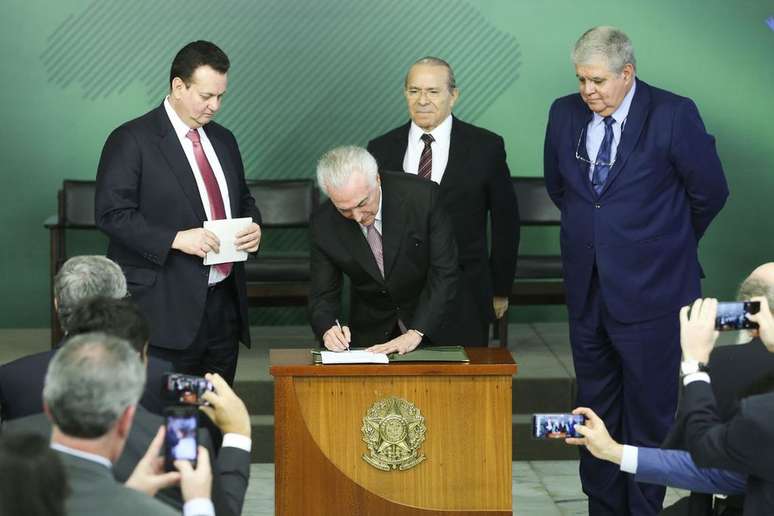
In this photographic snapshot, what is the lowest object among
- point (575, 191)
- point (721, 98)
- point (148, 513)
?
point (148, 513)

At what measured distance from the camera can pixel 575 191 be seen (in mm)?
5406

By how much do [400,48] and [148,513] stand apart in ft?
18.8

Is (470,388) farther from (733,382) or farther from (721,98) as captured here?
(721,98)

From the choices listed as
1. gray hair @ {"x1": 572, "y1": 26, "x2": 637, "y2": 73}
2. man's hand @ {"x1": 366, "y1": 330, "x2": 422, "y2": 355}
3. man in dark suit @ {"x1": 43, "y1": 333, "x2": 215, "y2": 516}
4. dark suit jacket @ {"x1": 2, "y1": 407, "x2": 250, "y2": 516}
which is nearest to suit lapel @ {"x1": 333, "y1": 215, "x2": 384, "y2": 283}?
man's hand @ {"x1": 366, "y1": 330, "x2": 422, "y2": 355}

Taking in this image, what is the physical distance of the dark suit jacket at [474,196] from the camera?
235 inches

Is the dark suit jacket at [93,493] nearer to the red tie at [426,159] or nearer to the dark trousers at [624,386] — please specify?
the dark trousers at [624,386]

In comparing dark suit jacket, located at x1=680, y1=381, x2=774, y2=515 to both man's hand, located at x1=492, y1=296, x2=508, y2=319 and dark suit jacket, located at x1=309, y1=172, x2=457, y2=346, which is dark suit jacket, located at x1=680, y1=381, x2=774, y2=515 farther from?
man's hand, located at x1=492, y1=296, x2=508, y2=319

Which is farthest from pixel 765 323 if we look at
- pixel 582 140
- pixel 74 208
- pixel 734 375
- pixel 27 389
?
pixel 74 208

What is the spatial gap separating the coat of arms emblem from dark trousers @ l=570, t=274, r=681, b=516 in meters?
1.06

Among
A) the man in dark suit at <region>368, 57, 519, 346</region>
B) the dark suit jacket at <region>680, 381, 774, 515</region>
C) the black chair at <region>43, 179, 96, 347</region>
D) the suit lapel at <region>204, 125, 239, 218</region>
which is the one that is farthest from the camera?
the black chair at <region>43, 179, 96, 347</region>

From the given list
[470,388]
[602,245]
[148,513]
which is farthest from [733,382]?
[148,513]

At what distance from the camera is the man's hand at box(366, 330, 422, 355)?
194 inches

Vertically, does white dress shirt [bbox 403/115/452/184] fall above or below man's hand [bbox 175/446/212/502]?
above

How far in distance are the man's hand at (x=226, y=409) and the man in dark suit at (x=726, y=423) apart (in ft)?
3.77
